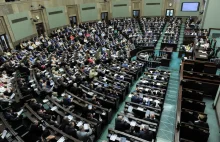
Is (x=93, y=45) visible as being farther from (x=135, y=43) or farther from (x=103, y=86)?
(x=103, y=86)

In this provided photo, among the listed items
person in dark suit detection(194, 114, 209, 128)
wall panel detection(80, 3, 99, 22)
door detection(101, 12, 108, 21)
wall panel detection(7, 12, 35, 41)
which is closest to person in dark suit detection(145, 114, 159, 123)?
person in dark suit detection(194, 114, 209, 128)

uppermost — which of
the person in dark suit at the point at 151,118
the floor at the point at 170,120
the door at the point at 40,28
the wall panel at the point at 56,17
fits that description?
the wall panel at the point at 56,17

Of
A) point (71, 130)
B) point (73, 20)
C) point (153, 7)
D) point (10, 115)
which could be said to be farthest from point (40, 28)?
point (153, 7)

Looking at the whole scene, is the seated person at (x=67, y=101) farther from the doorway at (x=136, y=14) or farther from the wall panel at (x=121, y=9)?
the doorway at (x=136, y=14)

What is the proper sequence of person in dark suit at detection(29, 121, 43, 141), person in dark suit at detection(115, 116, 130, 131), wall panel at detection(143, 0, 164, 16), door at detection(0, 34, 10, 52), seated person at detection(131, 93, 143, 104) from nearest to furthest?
person in dark suit at detection(29, 121, 43, 141) → person in dark suit at detection(115, 116, 130, 131) → seated person at detection(131, 93, 143, 104) → door at detection(0, 34, 10, 52) → wall panel at detection(143, 0, 164, 16)

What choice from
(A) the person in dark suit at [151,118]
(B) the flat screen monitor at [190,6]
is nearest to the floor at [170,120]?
(A) the person in dark suit at [151,118]

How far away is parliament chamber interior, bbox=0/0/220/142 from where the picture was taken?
6.21 metres

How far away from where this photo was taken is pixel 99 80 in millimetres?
9789

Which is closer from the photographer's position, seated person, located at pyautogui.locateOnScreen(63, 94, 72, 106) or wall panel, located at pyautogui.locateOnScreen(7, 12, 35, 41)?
seated person, located at pyautogui.locateOnScreen(63, 94, 72, 106)

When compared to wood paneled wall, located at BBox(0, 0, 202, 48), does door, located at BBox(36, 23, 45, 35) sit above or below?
below

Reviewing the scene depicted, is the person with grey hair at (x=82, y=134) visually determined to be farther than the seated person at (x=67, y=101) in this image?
No

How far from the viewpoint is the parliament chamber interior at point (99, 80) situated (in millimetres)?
6215

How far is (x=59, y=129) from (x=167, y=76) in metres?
6.81

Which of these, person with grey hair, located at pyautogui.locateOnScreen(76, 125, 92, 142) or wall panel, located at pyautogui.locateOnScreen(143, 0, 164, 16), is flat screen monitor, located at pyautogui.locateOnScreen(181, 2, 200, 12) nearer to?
wall panel, located at pyautogui.locateOnScreen(143, 0, 164, 16)
